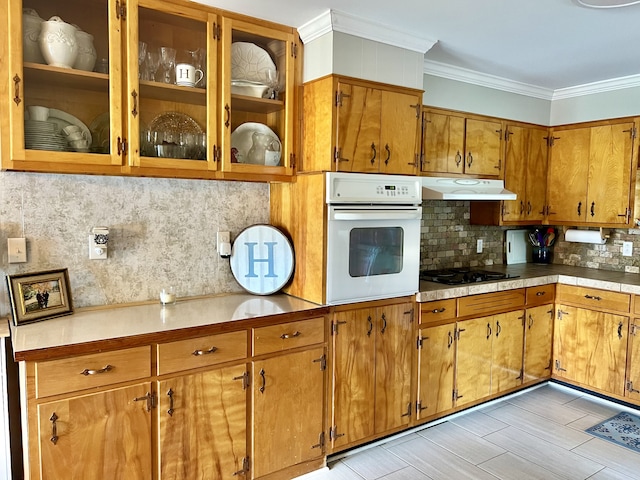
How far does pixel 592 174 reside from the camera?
3791mm

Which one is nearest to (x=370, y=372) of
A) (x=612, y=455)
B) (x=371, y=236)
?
(x=371, y=236)

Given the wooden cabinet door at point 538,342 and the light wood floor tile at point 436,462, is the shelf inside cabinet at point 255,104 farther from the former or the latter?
the wooden cabinet door at point 538,342

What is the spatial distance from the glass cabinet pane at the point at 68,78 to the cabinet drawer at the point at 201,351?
0.88 meters

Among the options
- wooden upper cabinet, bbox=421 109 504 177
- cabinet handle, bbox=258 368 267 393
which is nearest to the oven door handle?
wooden upper cabinet, bbox=421 109 504 177

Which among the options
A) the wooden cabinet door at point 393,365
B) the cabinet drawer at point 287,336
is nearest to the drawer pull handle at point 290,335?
the cabinet drawer at point 287,336

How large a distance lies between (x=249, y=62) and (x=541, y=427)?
2.93 m

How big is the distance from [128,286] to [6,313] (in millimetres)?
541

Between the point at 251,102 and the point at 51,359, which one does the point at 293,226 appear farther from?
the point at 51,359

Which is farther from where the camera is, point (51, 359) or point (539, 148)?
point (539, 148)

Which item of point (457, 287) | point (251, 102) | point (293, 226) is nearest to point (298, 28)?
point (251, 102)

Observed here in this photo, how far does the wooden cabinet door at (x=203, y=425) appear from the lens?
204 centimetres

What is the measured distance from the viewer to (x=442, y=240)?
376 cm

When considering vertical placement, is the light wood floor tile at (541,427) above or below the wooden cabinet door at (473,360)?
below

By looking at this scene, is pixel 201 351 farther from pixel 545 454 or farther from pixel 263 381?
pixel 545 454
